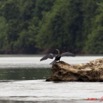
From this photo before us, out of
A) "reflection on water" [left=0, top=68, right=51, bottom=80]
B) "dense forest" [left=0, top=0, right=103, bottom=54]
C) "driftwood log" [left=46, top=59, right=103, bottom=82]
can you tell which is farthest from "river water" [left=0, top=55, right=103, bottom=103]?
"dense forest" [left=0, top=0, right=103, bottom=54]

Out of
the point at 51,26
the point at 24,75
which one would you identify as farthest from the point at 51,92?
the point at 51,26

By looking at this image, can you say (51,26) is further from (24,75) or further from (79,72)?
(79,72)

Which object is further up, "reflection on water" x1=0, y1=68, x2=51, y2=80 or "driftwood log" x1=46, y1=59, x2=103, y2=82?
"driftwood log" x1=46, y1=59, x2=103, y2=82

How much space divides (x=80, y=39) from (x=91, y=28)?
343cm

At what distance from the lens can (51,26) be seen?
157875 millimetres

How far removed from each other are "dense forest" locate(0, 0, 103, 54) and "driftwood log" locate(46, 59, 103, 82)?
9193 centimetres

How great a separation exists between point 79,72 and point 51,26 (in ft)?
372

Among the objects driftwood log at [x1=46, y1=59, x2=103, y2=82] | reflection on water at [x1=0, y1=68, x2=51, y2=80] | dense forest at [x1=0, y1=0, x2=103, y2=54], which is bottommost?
dense forest at [x1=0, y1=0, x2=103, y2=54]

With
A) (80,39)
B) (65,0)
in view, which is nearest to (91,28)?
(80,39)

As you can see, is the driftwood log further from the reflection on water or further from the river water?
the reflection on water

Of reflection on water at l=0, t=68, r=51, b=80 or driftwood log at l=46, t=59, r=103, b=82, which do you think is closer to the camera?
driftwood log at l=46, t=59, r=103, b=82

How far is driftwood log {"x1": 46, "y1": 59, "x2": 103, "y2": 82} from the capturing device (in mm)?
44344

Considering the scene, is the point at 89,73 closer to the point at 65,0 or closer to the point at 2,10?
the point at 65,0

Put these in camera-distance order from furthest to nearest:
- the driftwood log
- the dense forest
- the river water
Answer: the dense forest < the driftwood log < the river water
